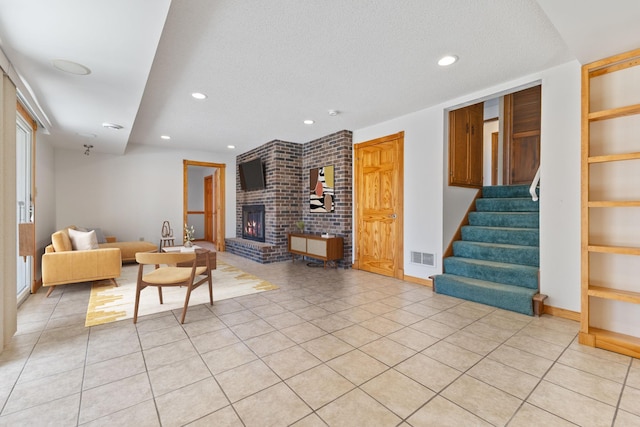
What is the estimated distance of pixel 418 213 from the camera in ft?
14.0

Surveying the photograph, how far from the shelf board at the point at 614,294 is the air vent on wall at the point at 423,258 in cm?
183

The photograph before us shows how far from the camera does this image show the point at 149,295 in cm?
368

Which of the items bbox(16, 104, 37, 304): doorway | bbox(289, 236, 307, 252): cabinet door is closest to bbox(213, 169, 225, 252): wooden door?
bbox(289, 236, 307, 252): cabinet door

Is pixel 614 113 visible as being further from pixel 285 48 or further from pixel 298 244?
pixel 298 244

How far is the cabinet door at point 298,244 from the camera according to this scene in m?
5.64

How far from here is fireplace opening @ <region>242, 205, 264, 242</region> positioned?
661cm

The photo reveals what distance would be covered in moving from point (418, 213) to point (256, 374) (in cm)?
322

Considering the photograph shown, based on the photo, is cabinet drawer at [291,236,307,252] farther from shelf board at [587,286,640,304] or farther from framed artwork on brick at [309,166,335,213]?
shelf board at [587,286,640,304]

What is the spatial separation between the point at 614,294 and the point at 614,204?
0.70 meters

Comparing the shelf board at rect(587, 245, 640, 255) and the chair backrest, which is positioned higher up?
the shelf board at rect(587, 245, 640, 255)

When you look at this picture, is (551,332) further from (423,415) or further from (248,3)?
(248,3)

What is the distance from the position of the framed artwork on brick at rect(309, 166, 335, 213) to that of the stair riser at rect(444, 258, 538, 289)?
7.97ft

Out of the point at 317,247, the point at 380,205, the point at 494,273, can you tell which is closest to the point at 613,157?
the point at 494,273

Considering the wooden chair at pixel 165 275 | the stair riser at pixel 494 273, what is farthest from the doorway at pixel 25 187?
the stair riser at pixel 494 273
